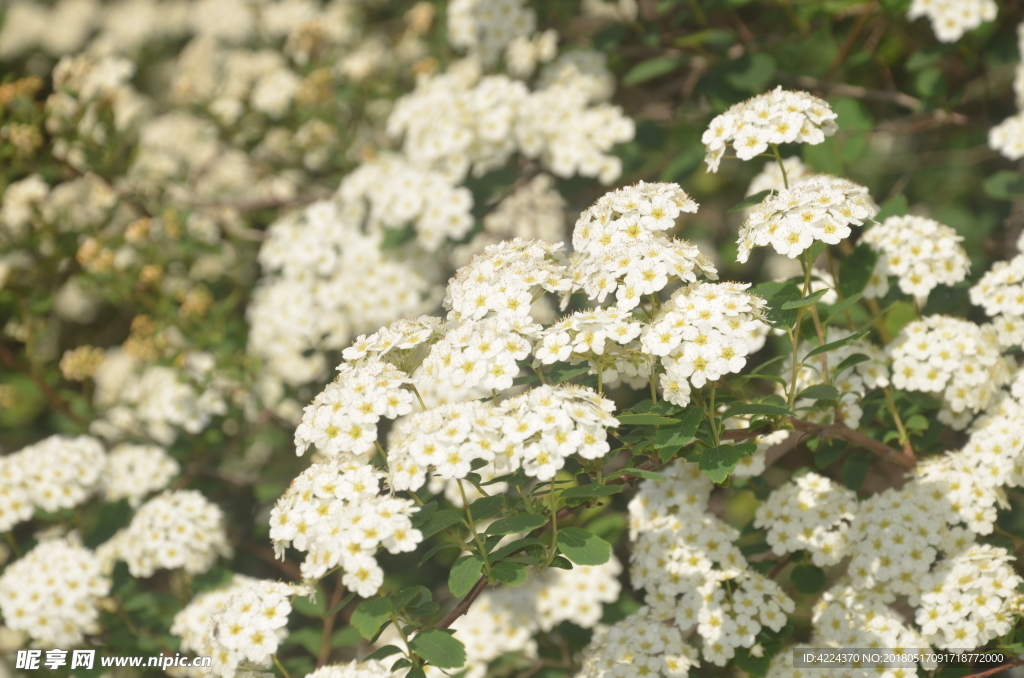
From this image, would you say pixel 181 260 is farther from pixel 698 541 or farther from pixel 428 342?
pixel 698 541

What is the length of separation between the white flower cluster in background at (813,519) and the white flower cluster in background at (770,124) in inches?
39.1

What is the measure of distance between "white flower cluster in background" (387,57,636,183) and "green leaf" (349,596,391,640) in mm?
2151

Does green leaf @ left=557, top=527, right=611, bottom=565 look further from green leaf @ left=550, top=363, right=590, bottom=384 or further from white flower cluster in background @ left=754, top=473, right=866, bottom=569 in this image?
white flower cluster in background @ left=754, top=473, right=866, bottom=569

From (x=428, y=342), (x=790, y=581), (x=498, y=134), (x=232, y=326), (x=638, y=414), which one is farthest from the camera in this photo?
(x=232, y=326)

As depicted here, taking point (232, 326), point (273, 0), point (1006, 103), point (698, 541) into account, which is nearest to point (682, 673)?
point (698, 541)

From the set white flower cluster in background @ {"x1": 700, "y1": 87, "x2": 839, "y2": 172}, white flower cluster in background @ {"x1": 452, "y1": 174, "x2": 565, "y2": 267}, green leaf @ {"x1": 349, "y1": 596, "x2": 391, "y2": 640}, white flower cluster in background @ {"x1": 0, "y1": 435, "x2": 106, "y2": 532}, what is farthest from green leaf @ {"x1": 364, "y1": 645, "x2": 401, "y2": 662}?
white flower cluster in background @ {"x1": 452, "y1": 174, "x2": 565, "y2": 267}

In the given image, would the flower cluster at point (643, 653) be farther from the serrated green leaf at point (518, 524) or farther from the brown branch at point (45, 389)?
the brown branch at point (45, 389)

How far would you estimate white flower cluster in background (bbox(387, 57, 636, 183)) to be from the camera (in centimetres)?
371

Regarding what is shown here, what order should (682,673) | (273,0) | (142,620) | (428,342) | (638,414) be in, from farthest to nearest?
(273,0) → (142,620) → (682,673) → (428,342) → (638,414)

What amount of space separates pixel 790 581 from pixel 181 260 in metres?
3.16

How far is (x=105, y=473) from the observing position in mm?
3674

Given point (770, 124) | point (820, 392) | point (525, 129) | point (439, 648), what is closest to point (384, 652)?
point (439, 648)

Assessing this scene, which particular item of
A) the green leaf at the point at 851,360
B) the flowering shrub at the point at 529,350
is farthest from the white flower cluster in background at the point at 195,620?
the green leaf at the point at 851,360

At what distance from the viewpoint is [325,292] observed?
4.02m
